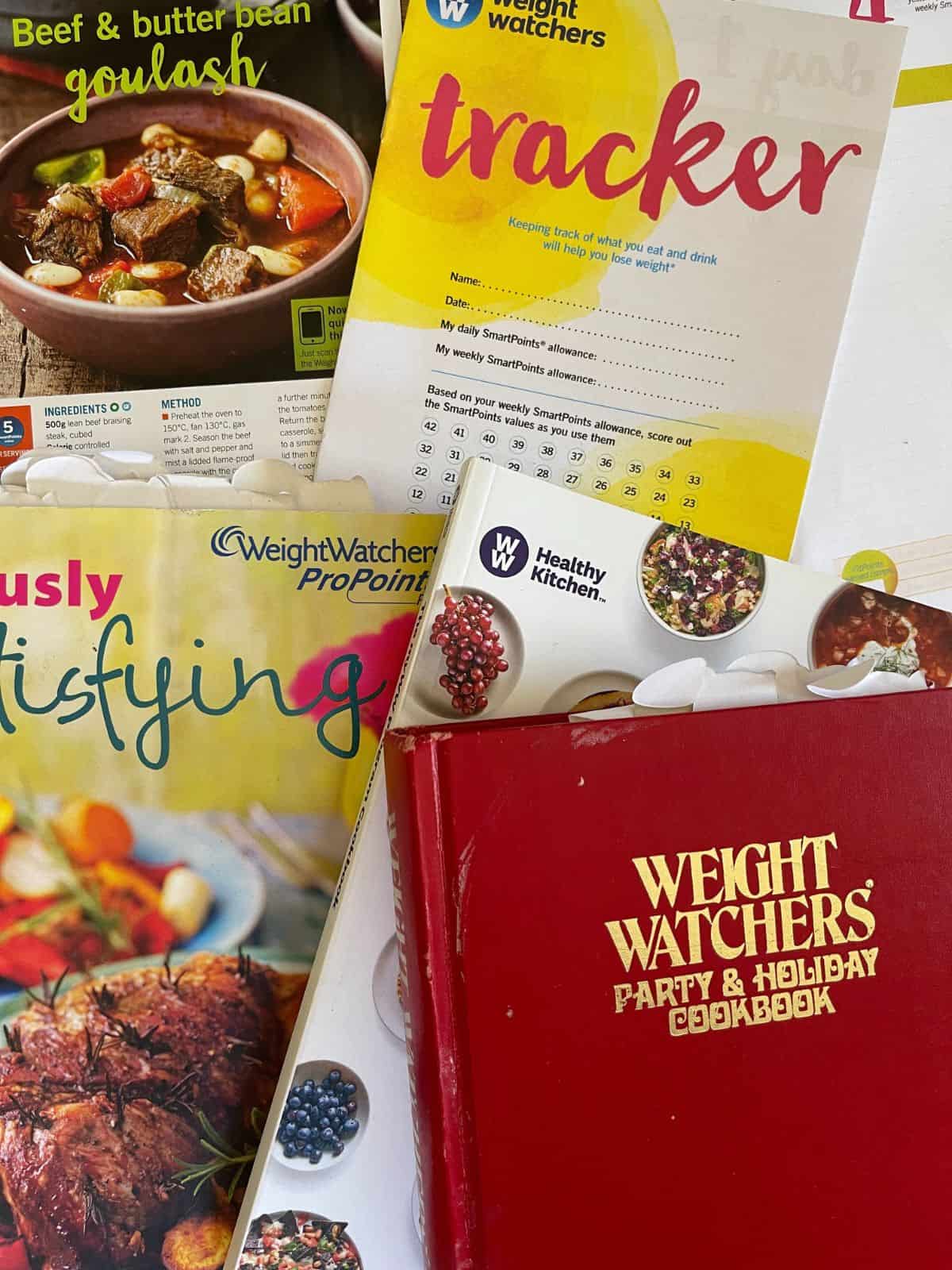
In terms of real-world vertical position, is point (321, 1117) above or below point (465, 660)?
below

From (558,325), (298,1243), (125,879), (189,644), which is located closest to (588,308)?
(558,325)

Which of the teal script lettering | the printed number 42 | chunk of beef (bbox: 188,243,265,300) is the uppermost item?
the printed number 42

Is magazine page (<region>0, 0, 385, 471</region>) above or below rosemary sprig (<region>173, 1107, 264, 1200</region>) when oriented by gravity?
above

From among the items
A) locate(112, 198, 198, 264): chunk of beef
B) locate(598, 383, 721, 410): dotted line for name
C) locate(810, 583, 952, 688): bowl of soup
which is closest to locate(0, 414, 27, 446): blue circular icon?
locate(112, 198, 198, 264): chunk of beef

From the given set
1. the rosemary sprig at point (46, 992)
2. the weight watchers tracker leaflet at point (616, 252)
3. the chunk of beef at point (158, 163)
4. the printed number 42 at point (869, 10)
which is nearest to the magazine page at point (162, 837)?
the rosemary sprig at point (46, 992)

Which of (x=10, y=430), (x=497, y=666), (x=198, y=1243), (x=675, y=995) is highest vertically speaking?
→ (x=10, y=430)

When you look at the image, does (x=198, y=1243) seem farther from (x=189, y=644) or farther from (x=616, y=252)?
(x=616, y=252)

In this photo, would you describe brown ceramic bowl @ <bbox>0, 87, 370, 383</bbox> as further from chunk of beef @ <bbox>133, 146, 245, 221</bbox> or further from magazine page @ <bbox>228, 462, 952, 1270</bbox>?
magazine page @ <bbox>228, 462, 952, 1270</bbox>

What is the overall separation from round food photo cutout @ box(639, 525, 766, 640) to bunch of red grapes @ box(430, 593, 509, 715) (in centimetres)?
8

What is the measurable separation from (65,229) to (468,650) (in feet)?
1.08

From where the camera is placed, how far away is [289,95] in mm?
557

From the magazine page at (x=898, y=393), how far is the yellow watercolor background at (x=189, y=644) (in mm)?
240

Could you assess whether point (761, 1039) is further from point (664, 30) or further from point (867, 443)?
point (664, 30)

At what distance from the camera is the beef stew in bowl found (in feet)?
1.80
